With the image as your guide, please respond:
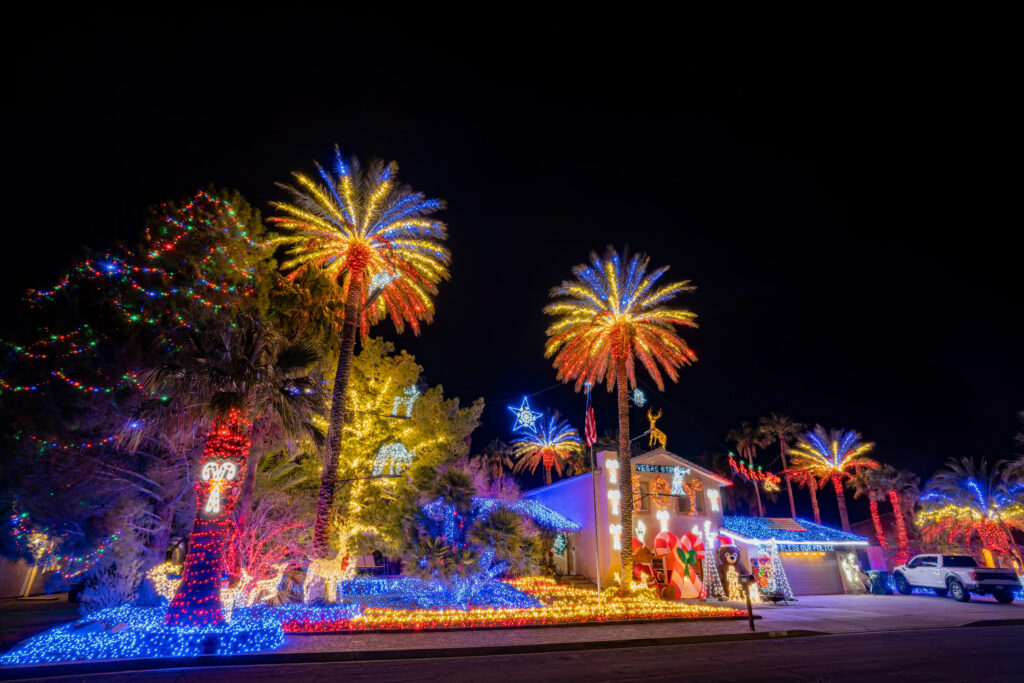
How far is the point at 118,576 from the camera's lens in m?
16.3

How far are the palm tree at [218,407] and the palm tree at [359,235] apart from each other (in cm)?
525

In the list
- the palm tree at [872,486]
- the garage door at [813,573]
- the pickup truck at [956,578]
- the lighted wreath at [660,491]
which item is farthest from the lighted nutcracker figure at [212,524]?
the palm tree at [872,486]

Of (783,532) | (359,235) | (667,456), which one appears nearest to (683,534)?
(667,456)

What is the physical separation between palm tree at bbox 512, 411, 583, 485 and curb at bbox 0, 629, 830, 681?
116 feet

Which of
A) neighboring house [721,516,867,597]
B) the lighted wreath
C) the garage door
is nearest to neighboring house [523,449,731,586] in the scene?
the lighted wreath

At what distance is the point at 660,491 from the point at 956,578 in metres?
15.2

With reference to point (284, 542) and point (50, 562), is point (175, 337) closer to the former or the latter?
point (284, 542)

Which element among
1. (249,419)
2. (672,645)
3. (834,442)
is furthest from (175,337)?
(834,442)

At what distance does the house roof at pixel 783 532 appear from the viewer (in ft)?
94.1

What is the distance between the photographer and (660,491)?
29234 mm

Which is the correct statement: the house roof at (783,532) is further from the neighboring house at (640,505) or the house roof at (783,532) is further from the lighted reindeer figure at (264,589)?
the lighted reindeer figure at (264,589)

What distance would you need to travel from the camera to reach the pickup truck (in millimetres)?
24172

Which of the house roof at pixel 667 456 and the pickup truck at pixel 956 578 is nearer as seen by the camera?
the pickup truck at pixel 956 578

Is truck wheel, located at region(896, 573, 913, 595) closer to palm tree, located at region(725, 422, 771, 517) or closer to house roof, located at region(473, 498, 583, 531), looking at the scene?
house roof, located at region(473, 498, 583, 531)
